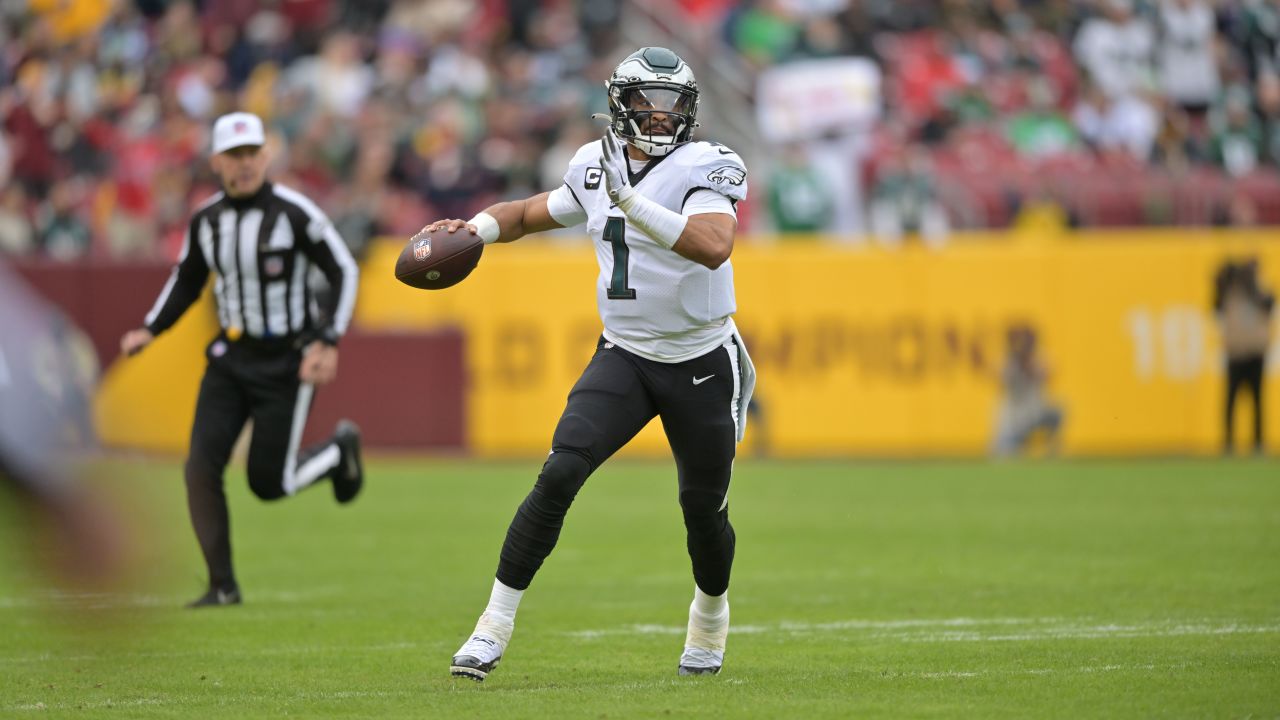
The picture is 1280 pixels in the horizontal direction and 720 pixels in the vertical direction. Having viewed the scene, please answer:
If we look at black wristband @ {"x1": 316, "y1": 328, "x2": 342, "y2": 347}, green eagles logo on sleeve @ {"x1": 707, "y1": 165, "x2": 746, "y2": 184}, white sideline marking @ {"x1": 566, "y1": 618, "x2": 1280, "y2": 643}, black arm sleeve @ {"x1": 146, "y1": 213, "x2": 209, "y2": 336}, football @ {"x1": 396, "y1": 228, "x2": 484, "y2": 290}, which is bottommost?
white sideline marking @ {"x1": 566, "y1": 618, "x2": 1280, "y2": 643}

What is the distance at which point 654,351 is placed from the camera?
6.64 meters

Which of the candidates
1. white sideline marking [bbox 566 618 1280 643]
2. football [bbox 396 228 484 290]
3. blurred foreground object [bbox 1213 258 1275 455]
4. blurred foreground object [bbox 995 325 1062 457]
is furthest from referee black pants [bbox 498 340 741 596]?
blurred foreground object [bbox 1213 258 1275 455]

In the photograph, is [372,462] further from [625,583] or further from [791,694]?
[791,694]

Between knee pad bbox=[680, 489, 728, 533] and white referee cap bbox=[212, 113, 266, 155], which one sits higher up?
white referee cap bbox=[212, 113, 266, 155]

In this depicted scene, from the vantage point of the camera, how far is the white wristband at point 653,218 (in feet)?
20.5

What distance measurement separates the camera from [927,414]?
1736cm

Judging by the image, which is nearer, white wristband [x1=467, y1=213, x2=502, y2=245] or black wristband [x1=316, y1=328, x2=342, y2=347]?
white wristband [x1=467, y1=213, x2=502, y2=245]

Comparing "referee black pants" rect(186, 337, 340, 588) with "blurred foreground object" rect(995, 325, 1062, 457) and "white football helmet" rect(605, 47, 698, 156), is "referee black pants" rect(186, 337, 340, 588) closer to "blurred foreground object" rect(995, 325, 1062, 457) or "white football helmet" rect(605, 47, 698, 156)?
"white football helmet" rect(605, 47, 698, 156)

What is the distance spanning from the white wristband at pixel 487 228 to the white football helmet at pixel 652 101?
554 millimetres

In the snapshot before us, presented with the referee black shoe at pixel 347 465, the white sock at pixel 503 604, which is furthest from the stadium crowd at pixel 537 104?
the white sock at pixel 503 604

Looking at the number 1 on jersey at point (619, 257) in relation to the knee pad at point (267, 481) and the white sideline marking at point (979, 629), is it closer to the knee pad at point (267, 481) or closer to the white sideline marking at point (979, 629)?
the white sideline marking at point (979, 629)

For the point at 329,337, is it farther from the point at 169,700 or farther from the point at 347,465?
the point at 169,700

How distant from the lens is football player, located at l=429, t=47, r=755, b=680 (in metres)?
6.43

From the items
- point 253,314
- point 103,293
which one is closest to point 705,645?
point 253,314
